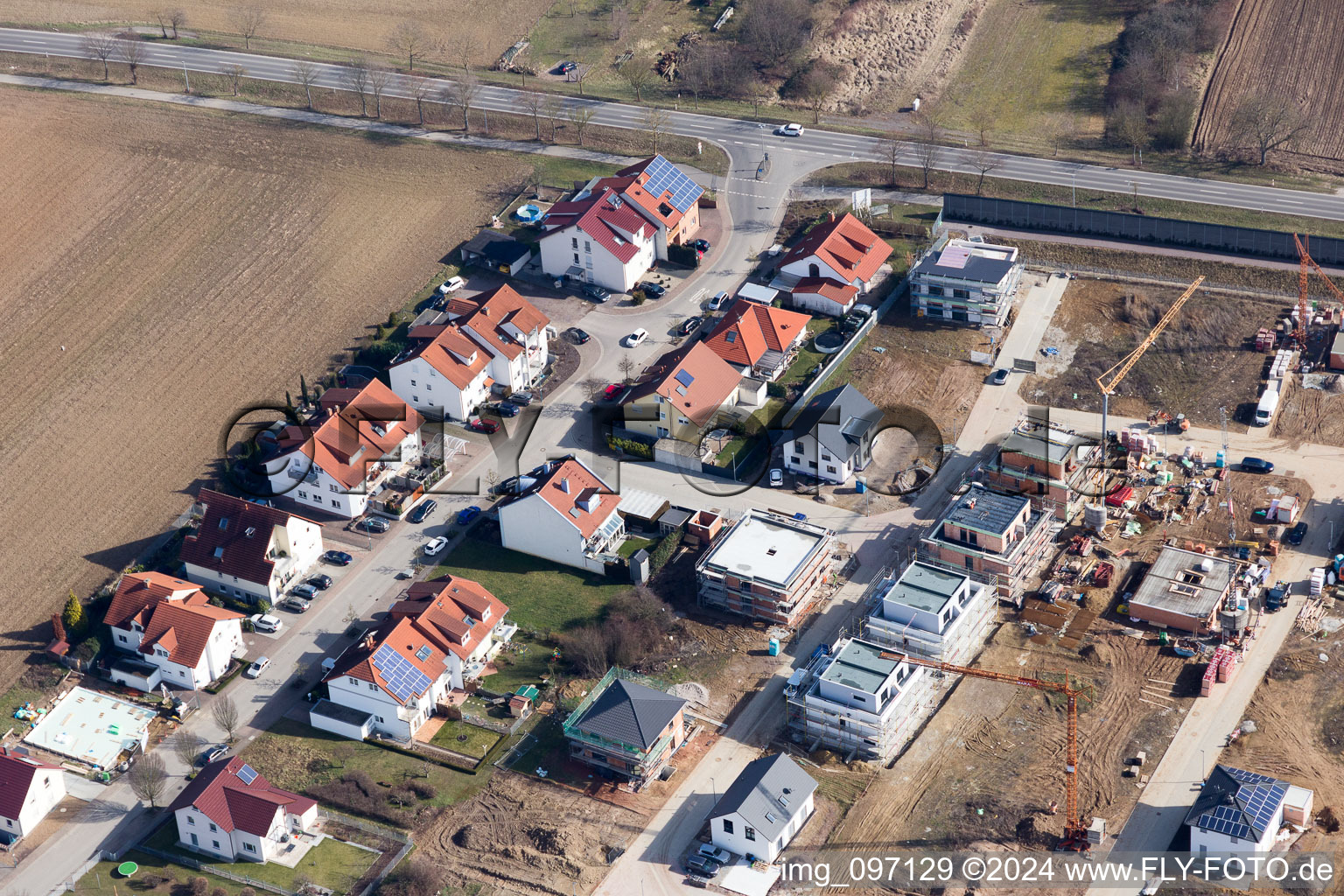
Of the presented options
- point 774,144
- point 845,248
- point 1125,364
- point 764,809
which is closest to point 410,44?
point 774,144

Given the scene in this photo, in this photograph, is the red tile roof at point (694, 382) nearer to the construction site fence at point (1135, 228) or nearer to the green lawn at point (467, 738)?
the green lawn at point (467, 738)

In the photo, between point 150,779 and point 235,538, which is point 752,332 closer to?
point 235,538

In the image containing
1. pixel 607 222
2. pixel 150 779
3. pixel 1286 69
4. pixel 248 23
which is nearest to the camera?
pixel 150 779

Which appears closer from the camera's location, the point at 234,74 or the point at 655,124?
the point at 655,124

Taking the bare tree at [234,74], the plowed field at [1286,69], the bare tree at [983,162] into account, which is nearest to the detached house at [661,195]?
the bare tree at [983,162]

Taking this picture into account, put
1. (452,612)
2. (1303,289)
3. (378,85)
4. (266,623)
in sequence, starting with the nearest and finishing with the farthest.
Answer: (452,612)
(266,623)
(1303,289)
(378,85)

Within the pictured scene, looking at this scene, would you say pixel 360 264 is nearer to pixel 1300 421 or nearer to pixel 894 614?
pixel 894 614

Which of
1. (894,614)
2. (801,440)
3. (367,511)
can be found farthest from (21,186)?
(894,614)
